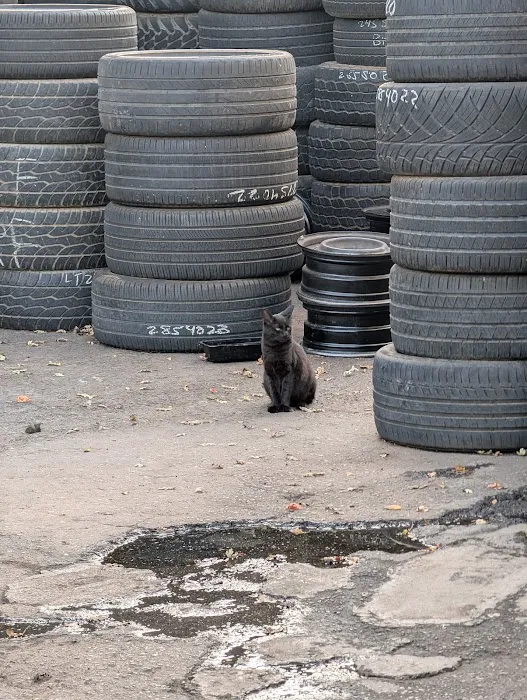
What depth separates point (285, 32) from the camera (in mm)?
10625

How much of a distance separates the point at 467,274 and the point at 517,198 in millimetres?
414

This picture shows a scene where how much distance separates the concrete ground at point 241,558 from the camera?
164 inches

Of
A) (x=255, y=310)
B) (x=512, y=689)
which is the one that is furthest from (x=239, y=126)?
(x=512, y=689)

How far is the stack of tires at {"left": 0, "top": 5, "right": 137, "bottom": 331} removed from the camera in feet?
29.9

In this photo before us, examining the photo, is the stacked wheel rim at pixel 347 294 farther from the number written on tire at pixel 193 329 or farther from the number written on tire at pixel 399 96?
the number written on tire at pixel 399 96

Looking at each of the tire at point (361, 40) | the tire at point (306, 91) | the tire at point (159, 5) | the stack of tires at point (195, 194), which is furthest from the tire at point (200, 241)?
the tire at point (159, 5)

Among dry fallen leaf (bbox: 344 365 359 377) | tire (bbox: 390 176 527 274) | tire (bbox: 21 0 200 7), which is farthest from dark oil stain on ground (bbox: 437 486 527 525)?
tire (bbox: 21 0 200 7)

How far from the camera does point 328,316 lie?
862cm

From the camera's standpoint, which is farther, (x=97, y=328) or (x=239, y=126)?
(x=97, y=328)

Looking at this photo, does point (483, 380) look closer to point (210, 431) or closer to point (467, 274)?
point (467, 274)

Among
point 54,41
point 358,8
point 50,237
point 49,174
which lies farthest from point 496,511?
point 358,8

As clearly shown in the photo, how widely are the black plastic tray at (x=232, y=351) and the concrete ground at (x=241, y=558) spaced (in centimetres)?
31

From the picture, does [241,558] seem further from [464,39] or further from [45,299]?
[45,299]

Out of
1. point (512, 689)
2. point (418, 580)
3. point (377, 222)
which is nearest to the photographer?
point (512, 689)
